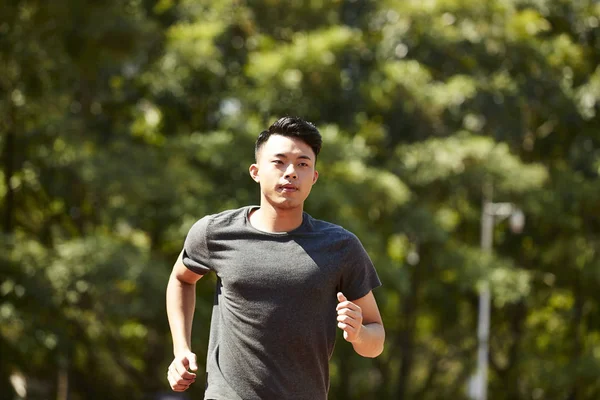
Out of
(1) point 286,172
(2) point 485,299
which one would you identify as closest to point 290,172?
(1) point 286,172

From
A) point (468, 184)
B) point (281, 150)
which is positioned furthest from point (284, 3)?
point (281, 150)

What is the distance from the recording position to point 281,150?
11.0 feet

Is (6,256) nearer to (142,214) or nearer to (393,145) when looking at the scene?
(142,214)

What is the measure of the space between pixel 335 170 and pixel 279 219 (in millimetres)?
14173

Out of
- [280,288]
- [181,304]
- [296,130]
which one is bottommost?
[181,304]

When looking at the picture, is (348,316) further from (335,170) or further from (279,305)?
(335,170)

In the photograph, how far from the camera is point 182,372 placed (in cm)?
329

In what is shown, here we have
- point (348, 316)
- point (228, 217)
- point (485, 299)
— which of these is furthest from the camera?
point (485, 299)

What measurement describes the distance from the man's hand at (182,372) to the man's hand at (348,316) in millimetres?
520

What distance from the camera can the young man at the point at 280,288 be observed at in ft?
10.7

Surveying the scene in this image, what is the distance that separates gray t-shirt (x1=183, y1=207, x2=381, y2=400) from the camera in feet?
10.7

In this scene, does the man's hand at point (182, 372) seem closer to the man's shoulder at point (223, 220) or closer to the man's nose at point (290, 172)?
the man's shoulder at point (223, 220)

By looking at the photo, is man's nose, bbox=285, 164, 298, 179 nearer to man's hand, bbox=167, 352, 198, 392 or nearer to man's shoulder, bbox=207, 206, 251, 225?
man's shoulder, bbox=207, 206, 251, 225

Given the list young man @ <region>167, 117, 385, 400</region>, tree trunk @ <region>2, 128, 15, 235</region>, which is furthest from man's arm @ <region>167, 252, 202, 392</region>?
tree trunk @ <region>2, 128, 15, 235</region>
